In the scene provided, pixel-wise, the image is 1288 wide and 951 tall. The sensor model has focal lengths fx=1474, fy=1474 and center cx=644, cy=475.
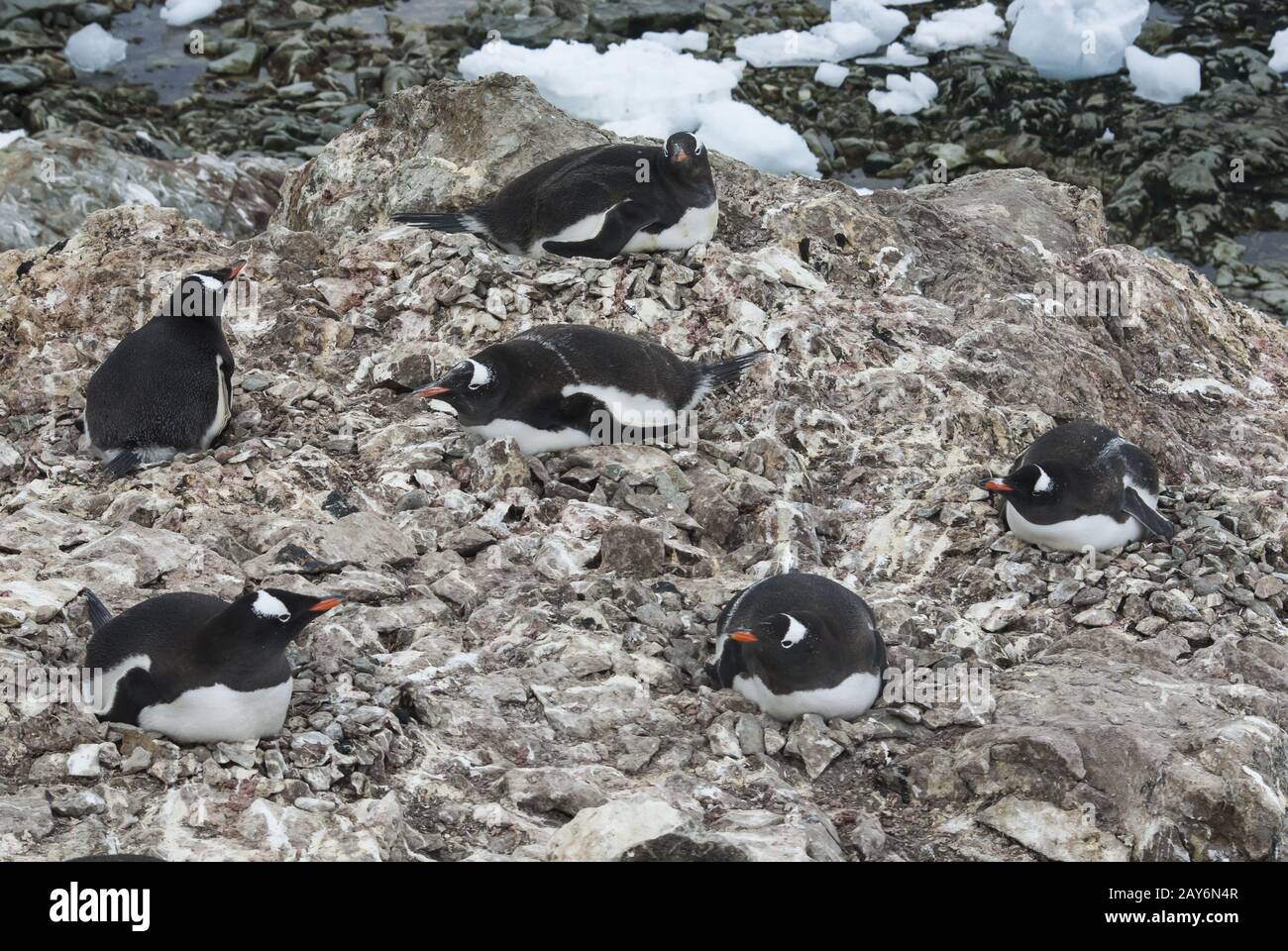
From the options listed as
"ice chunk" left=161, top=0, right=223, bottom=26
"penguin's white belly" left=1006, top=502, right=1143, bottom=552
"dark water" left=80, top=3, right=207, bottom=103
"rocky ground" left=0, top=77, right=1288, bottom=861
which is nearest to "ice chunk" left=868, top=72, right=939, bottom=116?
"rocky ground" left=0, top=77, right=1288, bottom=861

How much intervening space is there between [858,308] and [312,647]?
133 inches

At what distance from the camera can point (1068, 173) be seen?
14.0m

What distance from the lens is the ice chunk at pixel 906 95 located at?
589 inches

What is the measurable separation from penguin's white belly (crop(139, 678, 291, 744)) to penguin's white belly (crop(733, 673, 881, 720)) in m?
1.45

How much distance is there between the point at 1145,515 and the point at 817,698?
1.95 metres

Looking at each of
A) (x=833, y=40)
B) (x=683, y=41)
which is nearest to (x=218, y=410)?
(x=833, y=40)

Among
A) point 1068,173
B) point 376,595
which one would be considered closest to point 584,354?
point 376,595

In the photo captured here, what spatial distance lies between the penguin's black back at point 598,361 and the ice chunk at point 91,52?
→ 12.3 m

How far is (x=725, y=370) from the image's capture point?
630 centimetres

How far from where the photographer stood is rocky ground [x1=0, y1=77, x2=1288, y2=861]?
3.95 meters

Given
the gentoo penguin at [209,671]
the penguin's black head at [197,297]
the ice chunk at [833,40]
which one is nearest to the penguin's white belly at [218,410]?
the penguin's black head at [197,297]

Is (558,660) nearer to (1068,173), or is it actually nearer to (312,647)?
(312,647)

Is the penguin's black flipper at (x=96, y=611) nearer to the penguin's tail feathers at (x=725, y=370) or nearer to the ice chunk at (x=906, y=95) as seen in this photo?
the penguin's tail feathers at (x=725, y=370)

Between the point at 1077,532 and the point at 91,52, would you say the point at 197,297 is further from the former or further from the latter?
the point at 91,52
